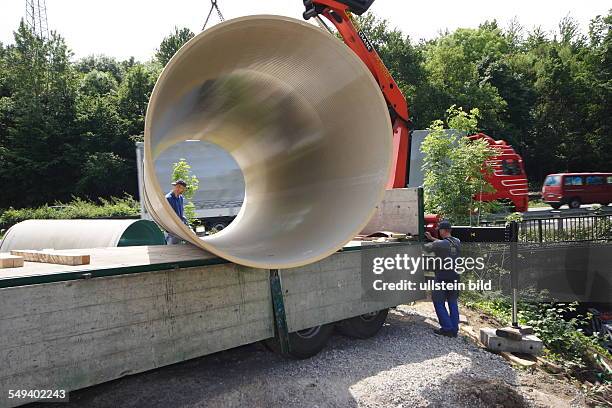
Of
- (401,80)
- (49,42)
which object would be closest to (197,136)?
(401,80)

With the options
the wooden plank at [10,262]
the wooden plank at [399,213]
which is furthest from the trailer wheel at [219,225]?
the wooden plank at [10,262]

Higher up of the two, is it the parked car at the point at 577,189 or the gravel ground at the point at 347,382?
the parked car at the point at 577,189

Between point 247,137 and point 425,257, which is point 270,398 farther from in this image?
point 247,137

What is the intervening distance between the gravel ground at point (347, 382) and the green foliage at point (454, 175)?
4.59m

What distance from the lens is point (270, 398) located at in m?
4.34

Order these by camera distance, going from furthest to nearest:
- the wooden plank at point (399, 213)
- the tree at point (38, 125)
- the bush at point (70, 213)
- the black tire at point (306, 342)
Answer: the tree at point (38, 125) < the bush at point (70, 213) < the wooden plank at point (399, 213) < the black tire at point (306, 342)

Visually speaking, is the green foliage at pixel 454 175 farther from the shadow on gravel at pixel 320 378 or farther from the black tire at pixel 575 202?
the black tire at pixel 575 202

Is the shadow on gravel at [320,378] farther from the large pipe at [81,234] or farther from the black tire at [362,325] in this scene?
the large pipe at [81,234]

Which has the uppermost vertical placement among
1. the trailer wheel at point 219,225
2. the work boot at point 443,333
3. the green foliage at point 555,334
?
the trailer wheel at point 219,225

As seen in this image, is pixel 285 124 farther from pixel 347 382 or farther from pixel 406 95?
pixel 406 95

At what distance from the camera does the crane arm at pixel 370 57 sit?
346 inches

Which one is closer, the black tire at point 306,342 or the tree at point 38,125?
the black tire at point 306,342

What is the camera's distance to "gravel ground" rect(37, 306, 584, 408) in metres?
4.33

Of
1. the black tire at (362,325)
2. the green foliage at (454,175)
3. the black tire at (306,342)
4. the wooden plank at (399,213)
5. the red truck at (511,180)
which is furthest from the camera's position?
the red truck at (511,180)
